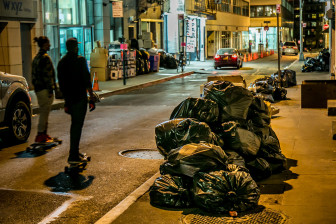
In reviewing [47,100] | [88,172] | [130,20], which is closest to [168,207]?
[88,172]

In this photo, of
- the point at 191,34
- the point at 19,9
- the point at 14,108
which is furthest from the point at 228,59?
the point at 14,108

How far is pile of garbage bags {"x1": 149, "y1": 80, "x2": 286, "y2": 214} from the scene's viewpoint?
5680mm

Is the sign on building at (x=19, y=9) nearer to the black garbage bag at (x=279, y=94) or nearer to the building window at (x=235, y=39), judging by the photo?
the black garbage bag at (x=279, y=94)

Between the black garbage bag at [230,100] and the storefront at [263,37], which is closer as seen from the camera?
the black garbage bag at [230,100]

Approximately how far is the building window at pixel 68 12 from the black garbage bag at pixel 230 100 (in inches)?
763

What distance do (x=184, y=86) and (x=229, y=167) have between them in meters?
18.0

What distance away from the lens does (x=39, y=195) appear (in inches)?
269

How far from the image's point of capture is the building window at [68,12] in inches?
1016

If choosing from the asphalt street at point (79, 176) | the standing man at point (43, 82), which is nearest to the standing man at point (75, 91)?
the asphalt street at point (79, 176)

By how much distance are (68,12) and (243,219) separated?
22.8 meters

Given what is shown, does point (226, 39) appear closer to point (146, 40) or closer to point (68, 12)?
point (146, 40)

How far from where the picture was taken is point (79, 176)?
308 inches

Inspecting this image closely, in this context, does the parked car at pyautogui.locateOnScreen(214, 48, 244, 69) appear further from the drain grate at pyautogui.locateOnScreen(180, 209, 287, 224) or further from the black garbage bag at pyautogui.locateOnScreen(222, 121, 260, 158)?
the drain grate at pyautogui.locateOnScreen(180, 209, 287, 224)

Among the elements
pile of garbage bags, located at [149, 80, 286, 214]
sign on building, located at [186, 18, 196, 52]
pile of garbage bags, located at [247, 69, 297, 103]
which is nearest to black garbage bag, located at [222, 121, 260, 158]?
pile of garbage bags, located at [149, 80, 286, 214]
